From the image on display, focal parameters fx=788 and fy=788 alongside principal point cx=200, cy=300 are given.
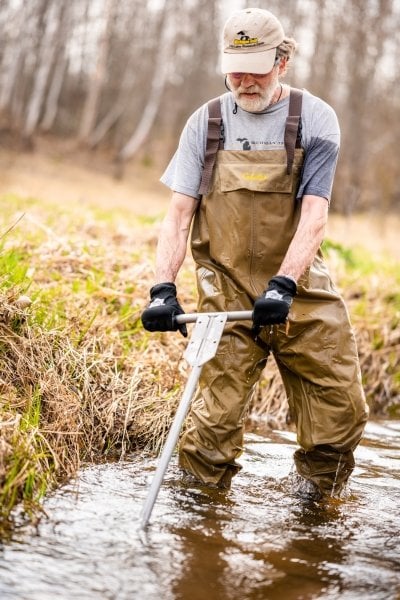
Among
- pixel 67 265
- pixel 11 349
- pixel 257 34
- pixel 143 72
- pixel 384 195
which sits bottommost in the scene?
pixel 11 349

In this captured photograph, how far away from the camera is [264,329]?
12.6 ft

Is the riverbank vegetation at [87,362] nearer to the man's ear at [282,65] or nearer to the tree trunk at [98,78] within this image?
the man's ear at [282,65]

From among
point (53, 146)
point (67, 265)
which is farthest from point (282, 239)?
point (53, 146)

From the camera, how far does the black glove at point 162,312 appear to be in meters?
3.58

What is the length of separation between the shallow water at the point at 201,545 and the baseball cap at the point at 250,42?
206cm

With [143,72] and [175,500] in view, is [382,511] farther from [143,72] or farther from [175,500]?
[143,72]

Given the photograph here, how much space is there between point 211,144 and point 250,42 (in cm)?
50

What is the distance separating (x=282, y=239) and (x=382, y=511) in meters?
1.46

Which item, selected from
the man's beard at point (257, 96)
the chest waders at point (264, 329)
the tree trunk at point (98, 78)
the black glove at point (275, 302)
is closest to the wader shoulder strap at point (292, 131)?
the chest waders at point (264, 329)

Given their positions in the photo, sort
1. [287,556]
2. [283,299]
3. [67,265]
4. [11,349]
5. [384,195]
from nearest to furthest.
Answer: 1. [287,556]
2. [283,299]
3. [11,349]
4. [67,265]
5. [384,195]

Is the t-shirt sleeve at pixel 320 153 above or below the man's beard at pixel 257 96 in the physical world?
below

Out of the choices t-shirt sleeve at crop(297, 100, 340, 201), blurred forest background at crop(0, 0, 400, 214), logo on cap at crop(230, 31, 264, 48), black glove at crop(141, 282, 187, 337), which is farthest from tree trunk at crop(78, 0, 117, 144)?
black glove at crop(141, 282, 187, 337)

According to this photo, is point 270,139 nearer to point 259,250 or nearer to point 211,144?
point 211,144

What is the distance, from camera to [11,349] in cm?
422
